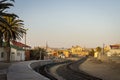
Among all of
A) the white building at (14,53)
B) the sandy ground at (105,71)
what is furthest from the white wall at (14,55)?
the sandy ground at (105,71)

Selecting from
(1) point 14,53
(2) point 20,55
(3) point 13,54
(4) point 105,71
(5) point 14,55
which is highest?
(1) point 14,53

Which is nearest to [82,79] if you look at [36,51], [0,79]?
[0,79]

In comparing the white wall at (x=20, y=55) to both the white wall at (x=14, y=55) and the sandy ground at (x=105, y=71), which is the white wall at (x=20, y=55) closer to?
the white wall at (x=14, y=55)

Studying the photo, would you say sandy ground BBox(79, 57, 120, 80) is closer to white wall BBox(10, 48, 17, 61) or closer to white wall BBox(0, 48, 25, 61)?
white wall BBox(0, 48, 25, 61)

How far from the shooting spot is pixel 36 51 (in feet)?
314

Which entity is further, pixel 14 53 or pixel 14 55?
pixel 14 55

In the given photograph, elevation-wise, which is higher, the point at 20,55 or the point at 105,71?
the point at 20,55

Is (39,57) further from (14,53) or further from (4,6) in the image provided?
(4,6)

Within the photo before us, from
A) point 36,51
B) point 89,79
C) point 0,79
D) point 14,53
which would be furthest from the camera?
point 36,51

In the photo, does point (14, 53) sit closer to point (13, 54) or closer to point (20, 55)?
point (13, 54)

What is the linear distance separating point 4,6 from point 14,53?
1615 inches

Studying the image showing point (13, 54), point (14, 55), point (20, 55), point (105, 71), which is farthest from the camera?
point (20, 55)

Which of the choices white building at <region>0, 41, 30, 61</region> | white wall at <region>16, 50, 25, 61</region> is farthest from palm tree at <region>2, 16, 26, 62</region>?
white wall at <region>16, 50, 25, 61</region>

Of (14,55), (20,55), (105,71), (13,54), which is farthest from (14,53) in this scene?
(105,71)
